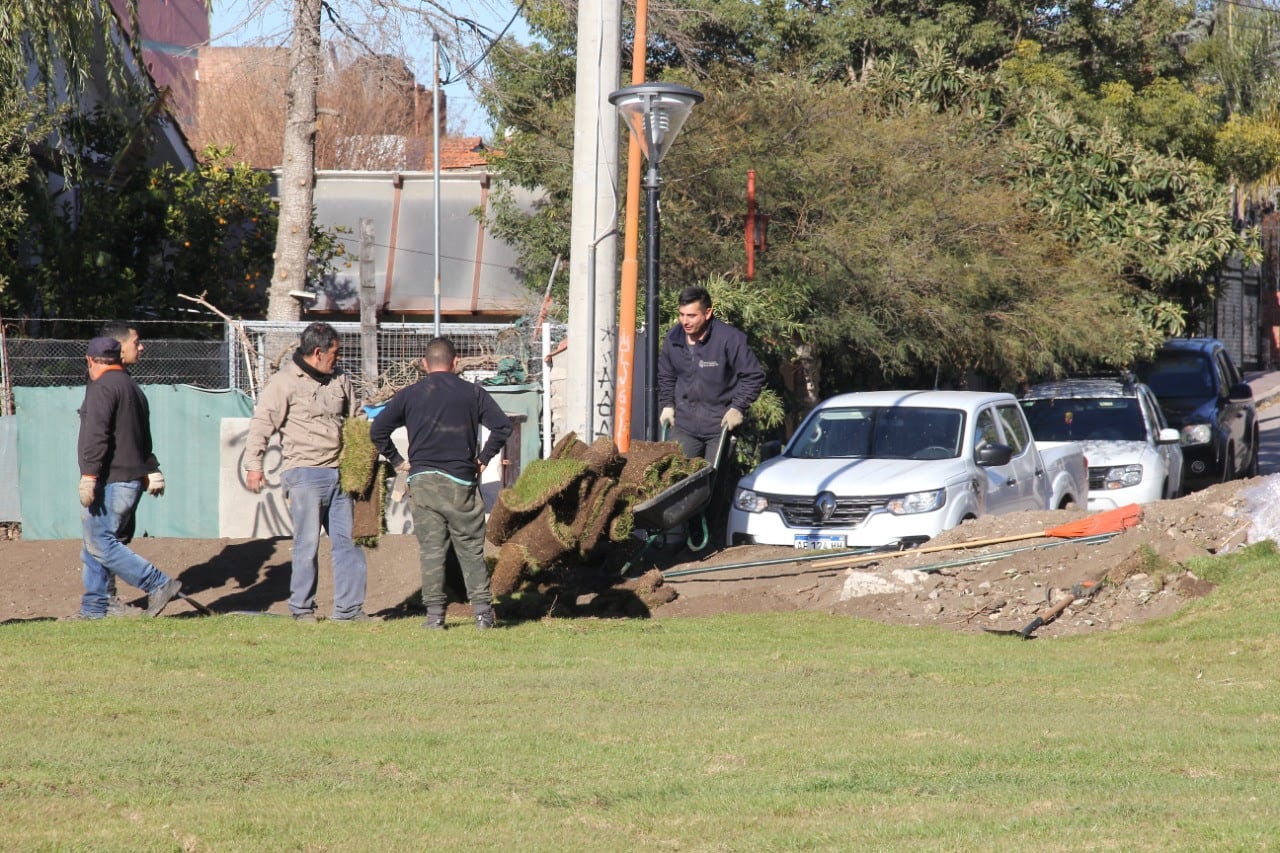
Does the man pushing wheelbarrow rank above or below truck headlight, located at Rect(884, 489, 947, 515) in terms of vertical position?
above

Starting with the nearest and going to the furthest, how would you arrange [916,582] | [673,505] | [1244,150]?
[673,505], [916,582], [1244,150]

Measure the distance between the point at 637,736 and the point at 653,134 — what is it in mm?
6350

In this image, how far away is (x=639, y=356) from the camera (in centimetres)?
1467

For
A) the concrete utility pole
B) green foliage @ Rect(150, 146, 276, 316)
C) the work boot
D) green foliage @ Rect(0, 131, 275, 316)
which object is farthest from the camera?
green foliage @ Rect(150, 146, 276, 316)

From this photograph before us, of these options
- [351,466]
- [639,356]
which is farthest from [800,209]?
[351,466]

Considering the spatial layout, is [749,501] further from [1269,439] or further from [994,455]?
[1269,439]

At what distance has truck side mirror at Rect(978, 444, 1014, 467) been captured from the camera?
12.5 meters

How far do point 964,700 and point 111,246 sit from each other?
16996 mm

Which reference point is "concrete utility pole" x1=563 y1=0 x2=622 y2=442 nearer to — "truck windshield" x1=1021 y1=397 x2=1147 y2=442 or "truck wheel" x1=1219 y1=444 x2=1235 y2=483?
"truck windshield" x1=1021 y1=397 x2=1147 y2=442

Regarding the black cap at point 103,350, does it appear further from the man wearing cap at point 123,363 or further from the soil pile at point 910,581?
the soil pile at point 910,581

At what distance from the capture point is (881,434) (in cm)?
1318

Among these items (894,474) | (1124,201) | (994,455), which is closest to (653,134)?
(894,474)

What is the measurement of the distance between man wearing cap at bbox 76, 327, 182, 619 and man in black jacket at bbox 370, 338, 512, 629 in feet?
5.72

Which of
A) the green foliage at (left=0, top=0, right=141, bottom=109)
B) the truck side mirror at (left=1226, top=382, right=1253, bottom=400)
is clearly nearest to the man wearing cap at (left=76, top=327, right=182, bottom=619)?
the green foliage at (left=0, top=0, right=141, bottom=109)
